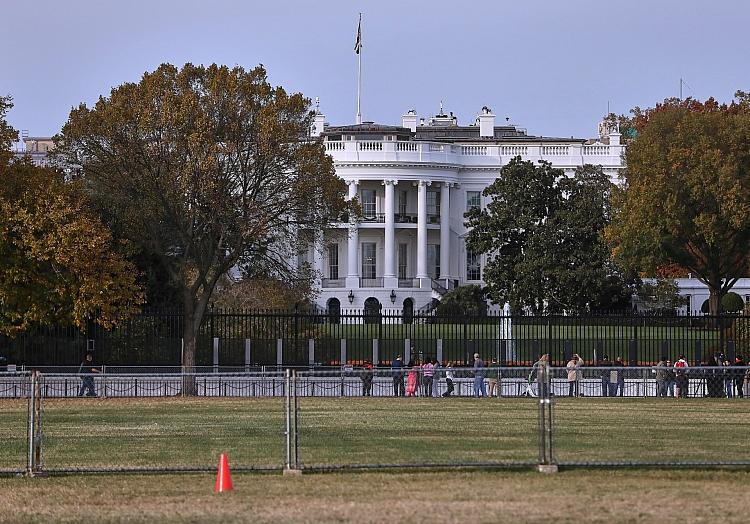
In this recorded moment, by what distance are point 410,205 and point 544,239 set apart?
2503 centimetres

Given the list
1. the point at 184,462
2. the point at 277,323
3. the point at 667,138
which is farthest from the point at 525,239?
the point at 184,462

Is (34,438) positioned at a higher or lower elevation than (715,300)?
lower

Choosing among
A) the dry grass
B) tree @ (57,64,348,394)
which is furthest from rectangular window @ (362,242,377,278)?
the dry grass

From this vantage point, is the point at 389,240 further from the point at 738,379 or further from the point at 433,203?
the point at 738,379

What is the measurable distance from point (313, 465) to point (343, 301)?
76.3 metres

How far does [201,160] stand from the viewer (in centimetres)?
4481

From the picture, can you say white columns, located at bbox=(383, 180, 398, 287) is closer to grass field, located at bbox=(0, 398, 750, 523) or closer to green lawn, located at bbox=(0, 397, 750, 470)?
grass field, located at bbox=(0, 398, 750, 523)

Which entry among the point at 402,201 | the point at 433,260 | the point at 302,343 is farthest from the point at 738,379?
the point at 402,201

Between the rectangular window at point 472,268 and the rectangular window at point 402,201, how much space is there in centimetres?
494

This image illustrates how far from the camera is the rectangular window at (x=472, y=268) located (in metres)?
99.4

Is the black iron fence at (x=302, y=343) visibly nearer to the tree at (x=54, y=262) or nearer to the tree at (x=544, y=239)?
the tree at (x=54, y=262)

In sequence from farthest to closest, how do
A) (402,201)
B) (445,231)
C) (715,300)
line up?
1. (402,201)
2. (445,231)
3. (715,300)

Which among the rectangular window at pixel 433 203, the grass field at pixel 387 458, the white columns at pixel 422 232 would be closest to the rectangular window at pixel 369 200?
the white columns at pixel 422 232

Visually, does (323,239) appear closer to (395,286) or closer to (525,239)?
(525,239)
